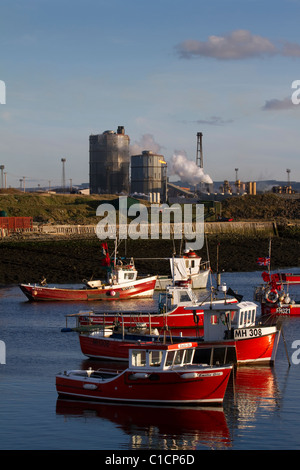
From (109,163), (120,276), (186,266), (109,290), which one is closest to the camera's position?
(109,290)

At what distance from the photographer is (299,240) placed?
329 ft

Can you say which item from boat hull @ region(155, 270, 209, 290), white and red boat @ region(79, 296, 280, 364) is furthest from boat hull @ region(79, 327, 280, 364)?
boat hull @ region(155, 270, 209, 290)

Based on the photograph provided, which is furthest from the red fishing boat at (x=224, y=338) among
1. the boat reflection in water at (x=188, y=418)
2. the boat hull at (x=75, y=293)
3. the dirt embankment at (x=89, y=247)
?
the dirt embankment at (x=89, y=247)

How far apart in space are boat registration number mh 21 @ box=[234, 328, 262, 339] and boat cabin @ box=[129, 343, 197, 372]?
5.18 metres

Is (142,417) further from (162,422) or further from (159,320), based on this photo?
(159,320)

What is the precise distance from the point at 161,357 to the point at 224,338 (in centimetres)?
610

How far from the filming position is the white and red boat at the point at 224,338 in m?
29.3

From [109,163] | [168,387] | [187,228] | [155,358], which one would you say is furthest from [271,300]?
[109,163]

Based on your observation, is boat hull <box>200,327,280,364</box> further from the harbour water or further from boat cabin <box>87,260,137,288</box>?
boat cabin <box>87,260,137,288</box>

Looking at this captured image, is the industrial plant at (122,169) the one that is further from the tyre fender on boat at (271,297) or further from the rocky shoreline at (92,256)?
the tyre fender on boat at (271,297)

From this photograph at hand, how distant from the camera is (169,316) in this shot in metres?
35.3

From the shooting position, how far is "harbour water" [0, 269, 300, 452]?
2114 centimetres

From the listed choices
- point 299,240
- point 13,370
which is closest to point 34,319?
point 13,370

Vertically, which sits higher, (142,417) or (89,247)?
(89,247)
